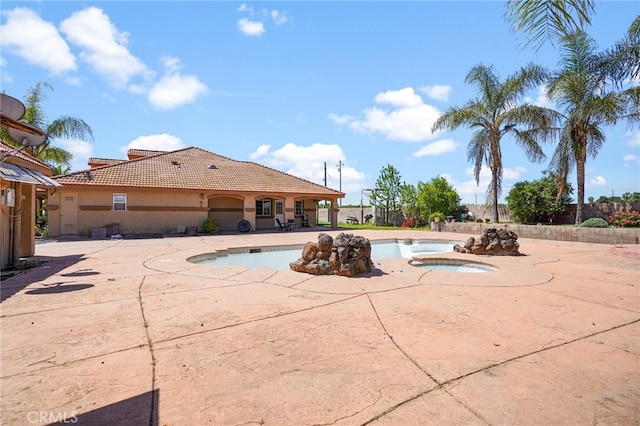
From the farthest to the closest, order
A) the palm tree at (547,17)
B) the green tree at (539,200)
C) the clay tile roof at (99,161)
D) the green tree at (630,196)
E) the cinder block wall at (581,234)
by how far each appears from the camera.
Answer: the green tree at (630,196) → the clay tile roof at (99,161) → the green tree at (539,200) → the cinder block wall at (581,234) → the palm tree at (547,17)

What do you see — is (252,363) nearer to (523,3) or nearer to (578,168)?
(523,3)

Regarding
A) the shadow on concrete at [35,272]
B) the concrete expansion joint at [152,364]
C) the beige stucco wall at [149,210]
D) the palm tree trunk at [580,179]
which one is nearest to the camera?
the concrete expansion joint at [152,364]

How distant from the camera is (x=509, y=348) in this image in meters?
3.37

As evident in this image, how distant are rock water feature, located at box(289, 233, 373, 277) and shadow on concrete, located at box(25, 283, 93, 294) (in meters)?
4.15

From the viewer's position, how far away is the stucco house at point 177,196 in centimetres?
1730

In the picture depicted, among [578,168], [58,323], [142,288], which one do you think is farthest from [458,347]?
[578,168]

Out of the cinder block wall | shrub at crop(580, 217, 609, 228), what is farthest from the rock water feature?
shrub at crop(580, 217, 609, 228)

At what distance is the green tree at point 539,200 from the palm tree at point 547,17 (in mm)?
20162

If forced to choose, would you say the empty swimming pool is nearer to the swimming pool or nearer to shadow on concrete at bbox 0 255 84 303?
the swimming pool

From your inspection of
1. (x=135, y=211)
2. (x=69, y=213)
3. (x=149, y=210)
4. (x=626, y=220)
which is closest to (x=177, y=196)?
(x=149, y=210)

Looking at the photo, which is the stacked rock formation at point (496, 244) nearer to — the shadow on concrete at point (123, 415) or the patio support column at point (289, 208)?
the shadow on concrete at point (123, 415)

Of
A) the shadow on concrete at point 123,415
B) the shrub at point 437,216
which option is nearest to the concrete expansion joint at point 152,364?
the shadow on concrete at point 123,415

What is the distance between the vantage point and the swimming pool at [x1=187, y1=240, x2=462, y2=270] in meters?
10.5

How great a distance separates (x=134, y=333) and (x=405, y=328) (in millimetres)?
3120
